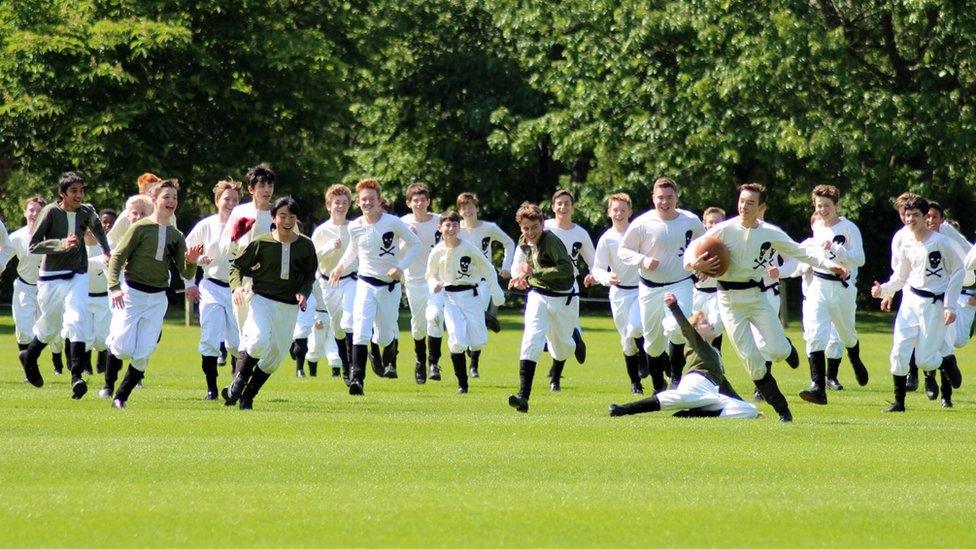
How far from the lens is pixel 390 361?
21531 mm

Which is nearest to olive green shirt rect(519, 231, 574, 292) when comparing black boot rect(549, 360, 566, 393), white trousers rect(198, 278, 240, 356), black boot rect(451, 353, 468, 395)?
black boot rect(451, 353, 468, 395)

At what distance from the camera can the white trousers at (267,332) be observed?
1503cm

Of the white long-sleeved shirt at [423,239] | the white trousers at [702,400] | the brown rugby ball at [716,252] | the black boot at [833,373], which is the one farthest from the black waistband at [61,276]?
the black boot at [833,373]

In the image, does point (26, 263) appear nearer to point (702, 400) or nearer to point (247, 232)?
point (247, 232)

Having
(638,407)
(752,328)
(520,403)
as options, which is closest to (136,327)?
(520,403)

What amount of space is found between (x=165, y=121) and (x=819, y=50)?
616 inches

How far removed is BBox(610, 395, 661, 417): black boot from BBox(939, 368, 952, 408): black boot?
383 centimetres

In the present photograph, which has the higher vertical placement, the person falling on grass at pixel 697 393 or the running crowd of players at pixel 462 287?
the running crowd of players at pixel 462 287

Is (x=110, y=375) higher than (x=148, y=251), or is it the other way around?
(x=148, y=251)

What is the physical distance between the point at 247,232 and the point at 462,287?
12.6 feet

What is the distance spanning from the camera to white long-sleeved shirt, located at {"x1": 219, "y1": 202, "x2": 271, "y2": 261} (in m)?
16.7

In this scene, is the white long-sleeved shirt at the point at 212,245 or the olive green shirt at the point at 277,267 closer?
the olive green shirt at the point at 277,267

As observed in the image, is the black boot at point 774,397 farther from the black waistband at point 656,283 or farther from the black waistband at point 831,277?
the black waistband at point 831,277

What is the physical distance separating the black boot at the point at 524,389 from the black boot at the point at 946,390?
169 inches
